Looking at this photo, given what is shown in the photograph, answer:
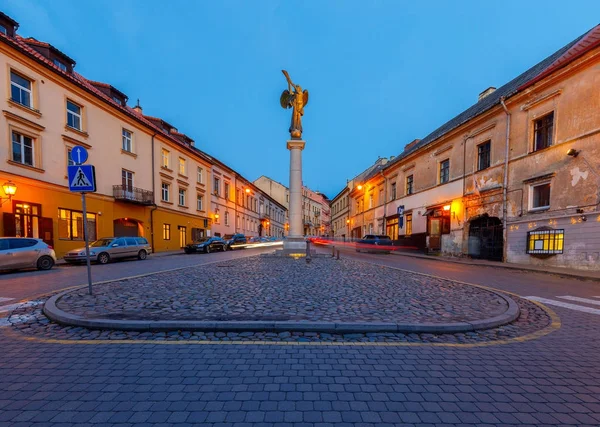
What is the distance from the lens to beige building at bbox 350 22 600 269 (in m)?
12.8

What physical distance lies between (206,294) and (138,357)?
3047mm

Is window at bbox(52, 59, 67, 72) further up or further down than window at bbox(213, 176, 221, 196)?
further up

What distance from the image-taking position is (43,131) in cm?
1611

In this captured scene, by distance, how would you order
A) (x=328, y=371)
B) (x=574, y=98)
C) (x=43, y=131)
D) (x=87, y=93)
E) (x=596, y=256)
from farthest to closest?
(x=87, y=93) < (x=43, y=131) < (x=574, y=98) < (x=596, y=256) < (x=328, y=371)

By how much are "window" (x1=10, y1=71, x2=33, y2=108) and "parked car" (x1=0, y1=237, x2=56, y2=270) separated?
26.9ft

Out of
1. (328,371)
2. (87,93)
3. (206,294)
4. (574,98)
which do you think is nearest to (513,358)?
(328,371)

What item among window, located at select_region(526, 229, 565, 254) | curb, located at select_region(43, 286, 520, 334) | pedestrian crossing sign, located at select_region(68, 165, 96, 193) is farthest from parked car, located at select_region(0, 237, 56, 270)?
window, located at select_region(526, 229, 565, 254)

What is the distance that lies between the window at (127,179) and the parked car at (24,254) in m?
9.71

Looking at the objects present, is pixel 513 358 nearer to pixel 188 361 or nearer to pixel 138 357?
pixel 188 361

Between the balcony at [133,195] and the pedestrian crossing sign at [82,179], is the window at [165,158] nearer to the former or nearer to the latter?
the balcony at [133,195]

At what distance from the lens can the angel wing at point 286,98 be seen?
17.4 metres

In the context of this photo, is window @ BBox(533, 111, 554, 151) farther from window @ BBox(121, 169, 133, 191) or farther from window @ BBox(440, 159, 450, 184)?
window @ BBox(121, 169, 133, 191)

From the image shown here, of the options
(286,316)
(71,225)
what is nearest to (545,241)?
Result: (286,316)

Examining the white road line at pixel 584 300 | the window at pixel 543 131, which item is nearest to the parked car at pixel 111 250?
the white road line at pixel 584 300
